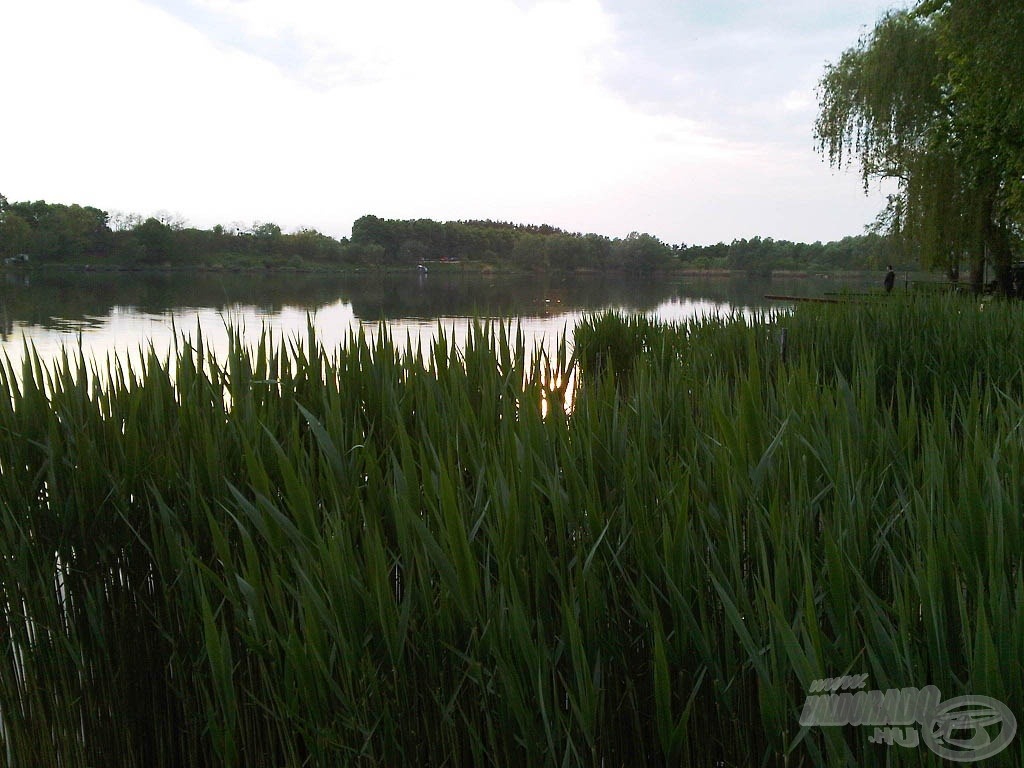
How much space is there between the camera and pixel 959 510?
1.56m

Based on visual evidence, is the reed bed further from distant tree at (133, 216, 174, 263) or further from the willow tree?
distant tree at (133, 216, 174, 263)

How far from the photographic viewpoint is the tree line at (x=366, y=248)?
236 feet

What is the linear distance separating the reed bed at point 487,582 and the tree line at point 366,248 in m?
71.2

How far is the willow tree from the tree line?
4945cm

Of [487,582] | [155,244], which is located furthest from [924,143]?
[155,244]

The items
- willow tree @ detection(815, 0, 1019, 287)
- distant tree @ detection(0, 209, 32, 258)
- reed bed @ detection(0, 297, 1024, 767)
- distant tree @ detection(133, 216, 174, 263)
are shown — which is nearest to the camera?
reed bed @ detection(0, 297, 1024, 767)

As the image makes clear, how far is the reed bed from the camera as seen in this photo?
1392 mm

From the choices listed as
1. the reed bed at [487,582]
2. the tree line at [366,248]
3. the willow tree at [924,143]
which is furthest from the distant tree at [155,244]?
the reed bed at [487,582]

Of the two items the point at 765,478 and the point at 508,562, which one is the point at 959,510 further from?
the point at 508,562

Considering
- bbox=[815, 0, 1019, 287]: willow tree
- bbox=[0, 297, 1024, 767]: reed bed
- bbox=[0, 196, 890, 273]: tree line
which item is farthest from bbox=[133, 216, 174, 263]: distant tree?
bbox=[0, 297, 1024, 767]: reed bed

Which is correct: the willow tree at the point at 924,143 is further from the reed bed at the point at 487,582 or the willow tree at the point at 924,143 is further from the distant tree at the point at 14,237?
the distant tree at the point at 14,237

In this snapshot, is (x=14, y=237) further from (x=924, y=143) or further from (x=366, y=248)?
(x=924, y=143)

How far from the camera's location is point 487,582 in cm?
150

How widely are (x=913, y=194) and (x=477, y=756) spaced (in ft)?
72.4
